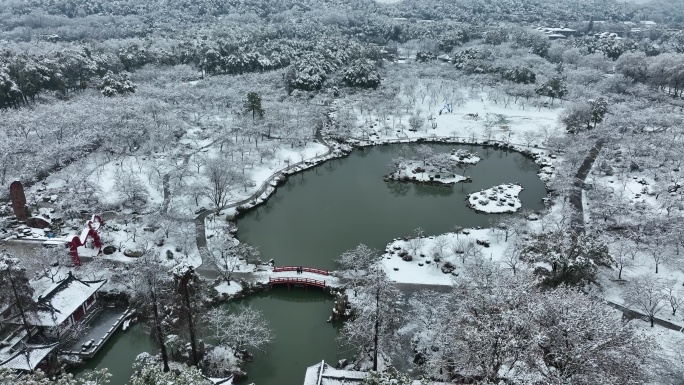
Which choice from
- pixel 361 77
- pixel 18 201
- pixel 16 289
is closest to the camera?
pixel 16 289

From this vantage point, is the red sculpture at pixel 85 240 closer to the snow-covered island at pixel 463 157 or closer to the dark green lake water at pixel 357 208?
the dark green lake water at pixel 357 208

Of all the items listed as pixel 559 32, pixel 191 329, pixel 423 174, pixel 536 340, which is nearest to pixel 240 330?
pixel 191 329

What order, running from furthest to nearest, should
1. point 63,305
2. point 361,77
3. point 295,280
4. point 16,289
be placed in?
point 361,77
point 295,280
point 63,305
point 16,289

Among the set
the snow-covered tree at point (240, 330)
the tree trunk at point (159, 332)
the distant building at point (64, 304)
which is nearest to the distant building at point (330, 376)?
the snow-covered tree at point (240, 330)

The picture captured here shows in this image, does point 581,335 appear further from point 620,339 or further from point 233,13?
point 233,13

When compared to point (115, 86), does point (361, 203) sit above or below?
below

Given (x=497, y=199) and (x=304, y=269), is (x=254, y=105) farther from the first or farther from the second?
(x=304, y=269)

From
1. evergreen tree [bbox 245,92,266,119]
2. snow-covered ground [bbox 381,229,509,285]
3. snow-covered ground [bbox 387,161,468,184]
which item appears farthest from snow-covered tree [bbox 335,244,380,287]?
evergreen tree [bbox 245,92,266,119]
